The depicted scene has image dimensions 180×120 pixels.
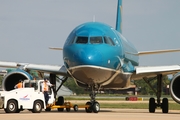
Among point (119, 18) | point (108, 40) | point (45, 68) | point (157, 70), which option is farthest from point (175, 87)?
point (119, 18)

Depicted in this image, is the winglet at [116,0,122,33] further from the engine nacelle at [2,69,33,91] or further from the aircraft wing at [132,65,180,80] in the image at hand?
the engine nacelle at [2,69,33,91]

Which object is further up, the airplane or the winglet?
the winglet

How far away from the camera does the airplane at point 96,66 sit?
25.3 m

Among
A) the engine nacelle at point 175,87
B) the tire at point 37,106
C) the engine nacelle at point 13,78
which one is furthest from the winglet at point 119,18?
the tire at point 37,106

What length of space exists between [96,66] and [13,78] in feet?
23.8

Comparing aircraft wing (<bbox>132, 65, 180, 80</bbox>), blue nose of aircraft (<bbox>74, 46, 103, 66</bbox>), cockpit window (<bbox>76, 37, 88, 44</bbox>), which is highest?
cockpit window (<bbox>76, 37, 88, 44</bbox>)

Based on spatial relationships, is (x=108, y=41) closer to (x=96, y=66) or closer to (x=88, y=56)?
(x=96, y=66)

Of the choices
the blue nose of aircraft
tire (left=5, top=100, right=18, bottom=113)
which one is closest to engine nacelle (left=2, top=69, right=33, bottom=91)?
tire (left=5, top=100, right=18, bottom=113)

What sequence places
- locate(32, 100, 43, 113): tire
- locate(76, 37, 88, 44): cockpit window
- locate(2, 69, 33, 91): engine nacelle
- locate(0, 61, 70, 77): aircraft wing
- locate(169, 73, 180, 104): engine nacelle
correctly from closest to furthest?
locate(76, 37, 88, 44): cockpit window → locate(32, 100, 43, 113): tire → locate(169, 73, 180, 104): engine nacelle → locate(0, 61, 70, 77): aircraft wing → locate(2, 69, 33, 91): engine nacelle

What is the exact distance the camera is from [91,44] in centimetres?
Answer: 2555

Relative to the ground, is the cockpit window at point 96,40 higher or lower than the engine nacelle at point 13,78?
higher

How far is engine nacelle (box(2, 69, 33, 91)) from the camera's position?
3044cm

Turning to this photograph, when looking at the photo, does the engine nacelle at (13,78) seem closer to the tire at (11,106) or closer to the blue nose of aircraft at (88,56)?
the tire at (11,106)

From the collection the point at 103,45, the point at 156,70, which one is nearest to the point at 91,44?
the point at 103,45
